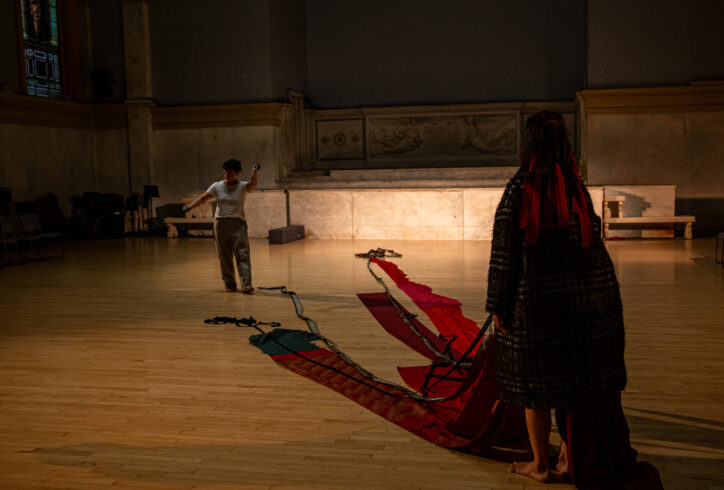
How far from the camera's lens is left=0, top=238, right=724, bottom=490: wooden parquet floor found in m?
3.34

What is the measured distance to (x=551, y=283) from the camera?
112 inches

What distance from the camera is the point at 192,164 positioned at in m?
17.4

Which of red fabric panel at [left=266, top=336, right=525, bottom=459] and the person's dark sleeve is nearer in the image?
the person's dark sleeve

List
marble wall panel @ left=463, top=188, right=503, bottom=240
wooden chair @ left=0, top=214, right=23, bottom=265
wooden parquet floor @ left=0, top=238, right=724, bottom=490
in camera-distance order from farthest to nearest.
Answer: marble wall panel @ left=463, top=188, right=503, bottom=240 → wooden chair @ left=0, top=214, right=23, bottom=265 → wooden parquet floor @ left=0, top=238, right=724, bottom=490

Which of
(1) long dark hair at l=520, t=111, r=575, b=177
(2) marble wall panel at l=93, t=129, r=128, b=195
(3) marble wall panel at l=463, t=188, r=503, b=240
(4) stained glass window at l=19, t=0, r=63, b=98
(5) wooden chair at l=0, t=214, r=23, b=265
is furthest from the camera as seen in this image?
(2) marble wall panel at l=93, t=129, r=128, b=195

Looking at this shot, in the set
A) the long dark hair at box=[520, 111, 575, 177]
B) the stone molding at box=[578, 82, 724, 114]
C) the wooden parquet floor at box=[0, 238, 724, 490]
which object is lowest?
the wooden parquet floor at box=[0, 238, 724, 490]

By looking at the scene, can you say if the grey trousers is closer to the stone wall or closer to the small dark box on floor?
the small dark box on floor

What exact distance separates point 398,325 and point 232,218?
9.12ft

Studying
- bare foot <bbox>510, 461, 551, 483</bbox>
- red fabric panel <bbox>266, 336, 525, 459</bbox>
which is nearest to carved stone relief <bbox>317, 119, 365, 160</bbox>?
red fabric panel <bbox>266, 336, 525, 459</bbox>

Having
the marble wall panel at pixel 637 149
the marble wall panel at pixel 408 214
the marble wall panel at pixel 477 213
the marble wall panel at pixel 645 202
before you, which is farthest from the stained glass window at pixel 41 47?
the marble wall panel at pixel 645 202

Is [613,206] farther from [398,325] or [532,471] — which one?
[532,471]

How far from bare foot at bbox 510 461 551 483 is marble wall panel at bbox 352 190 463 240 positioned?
413 inches

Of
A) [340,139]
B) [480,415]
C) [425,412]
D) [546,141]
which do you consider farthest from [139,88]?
[546,141]

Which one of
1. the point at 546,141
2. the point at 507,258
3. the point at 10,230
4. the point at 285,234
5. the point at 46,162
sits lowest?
the point at 285,234
